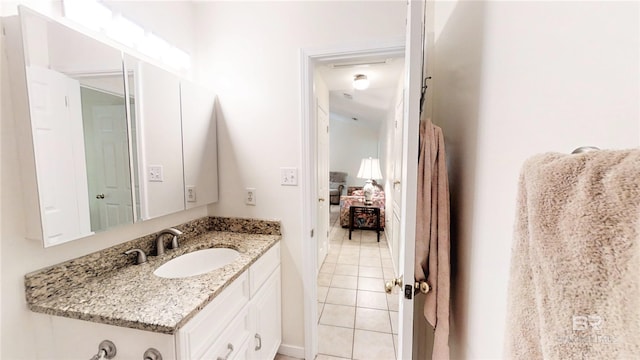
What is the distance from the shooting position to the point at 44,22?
93 centimetres

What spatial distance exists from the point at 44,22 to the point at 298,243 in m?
Answer: 1.57

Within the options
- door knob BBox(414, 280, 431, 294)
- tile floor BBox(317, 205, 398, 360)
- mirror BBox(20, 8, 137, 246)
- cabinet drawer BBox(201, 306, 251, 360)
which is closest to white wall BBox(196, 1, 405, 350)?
tile floor BBox(317, 205, 398, 360)

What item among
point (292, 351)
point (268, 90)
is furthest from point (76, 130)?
point (292, 351)

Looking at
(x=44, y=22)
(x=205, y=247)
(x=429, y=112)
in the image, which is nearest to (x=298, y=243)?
(x=205, y=247)

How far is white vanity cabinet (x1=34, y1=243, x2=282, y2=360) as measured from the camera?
883mm

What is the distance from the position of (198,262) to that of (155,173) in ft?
1.92

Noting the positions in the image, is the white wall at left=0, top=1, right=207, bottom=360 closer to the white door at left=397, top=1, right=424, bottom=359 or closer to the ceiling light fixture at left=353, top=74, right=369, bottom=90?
the white door at left=397, top=1, right=424, bottom=359

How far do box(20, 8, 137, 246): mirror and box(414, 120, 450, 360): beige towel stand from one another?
134cm

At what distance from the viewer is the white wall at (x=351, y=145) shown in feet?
26.3

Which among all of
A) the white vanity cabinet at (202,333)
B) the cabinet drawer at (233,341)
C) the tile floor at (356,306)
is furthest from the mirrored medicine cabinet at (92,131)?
the tile floor at (356,306)

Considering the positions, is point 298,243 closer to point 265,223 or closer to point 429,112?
point 265,223

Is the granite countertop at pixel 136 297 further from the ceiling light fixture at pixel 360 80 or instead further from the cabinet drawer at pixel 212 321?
the ceiling light fixture at pixel 360 80

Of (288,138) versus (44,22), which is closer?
(44,22)

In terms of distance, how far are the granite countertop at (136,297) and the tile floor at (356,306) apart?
1.10m
